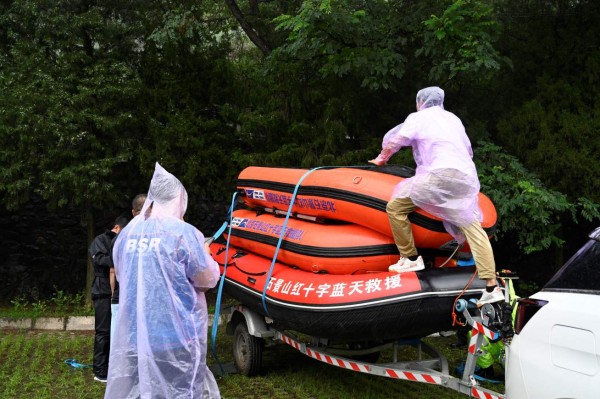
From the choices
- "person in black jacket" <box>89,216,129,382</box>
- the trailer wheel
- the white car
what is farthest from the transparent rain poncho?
"person in black jacket" <box>89,216,129,382</box>

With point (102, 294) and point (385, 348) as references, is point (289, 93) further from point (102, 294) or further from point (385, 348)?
point (385, 348)

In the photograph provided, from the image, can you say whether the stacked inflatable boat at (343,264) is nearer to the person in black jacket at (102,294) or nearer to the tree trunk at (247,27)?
the person in black jacket at (102,294)

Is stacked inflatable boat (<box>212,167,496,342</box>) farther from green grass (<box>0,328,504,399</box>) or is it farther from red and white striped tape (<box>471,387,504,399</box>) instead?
green grass (<box>0,328,504,399</box>)

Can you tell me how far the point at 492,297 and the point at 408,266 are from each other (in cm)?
62

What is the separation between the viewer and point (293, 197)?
5.48 metres

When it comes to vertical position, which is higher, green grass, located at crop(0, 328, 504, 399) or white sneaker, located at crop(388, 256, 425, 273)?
white sneaker, located at crop(388, 256, 425, 273)

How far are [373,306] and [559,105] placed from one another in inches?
225

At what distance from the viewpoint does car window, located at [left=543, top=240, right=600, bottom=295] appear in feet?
8.93

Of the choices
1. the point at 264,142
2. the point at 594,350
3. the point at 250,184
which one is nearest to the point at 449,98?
the point at 264,142

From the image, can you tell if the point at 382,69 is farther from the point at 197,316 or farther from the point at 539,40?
the point at 197,316

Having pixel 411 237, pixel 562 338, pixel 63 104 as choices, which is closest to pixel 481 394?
pixel 411 237

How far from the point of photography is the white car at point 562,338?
256 cm

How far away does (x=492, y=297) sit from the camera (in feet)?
13.6

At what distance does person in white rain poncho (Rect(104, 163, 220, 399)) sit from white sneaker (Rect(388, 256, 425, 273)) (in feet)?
4.49
